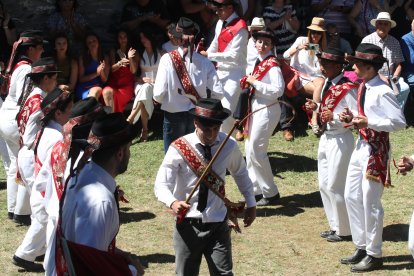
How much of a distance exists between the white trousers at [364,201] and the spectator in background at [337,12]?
6080mm

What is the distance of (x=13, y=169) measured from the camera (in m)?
10.9

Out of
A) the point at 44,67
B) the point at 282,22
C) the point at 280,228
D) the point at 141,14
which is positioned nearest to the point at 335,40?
the point at 282,22

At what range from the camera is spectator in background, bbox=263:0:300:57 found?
14.3 m

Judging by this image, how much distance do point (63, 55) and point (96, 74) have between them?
562 millimetres

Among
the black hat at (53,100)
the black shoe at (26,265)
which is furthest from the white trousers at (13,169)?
the black hat at (53,100)

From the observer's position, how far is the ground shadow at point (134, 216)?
35.6 feet

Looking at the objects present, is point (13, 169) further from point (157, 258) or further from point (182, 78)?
point (157, 258)

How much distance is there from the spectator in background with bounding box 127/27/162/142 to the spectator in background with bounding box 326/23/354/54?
2.58m

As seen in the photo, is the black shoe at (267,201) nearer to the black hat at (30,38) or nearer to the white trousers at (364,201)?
the white trousers at (364,201)

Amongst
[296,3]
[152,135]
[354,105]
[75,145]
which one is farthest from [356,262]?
[296,3]

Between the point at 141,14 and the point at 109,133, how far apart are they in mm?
8998

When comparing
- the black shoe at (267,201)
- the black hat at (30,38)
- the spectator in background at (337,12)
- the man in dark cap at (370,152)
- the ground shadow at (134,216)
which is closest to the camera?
the man in dark cap at (370,152)

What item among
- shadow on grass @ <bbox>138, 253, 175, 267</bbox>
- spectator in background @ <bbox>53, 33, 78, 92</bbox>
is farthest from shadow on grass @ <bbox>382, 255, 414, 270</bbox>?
spectator in background @ <bbox>53, 33, 78, 92</bbox>

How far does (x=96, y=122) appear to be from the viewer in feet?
18.7
